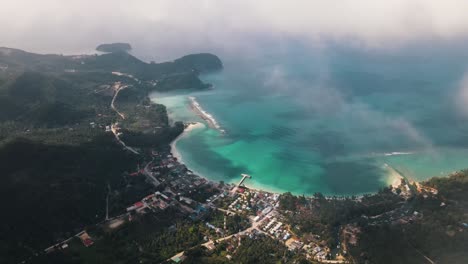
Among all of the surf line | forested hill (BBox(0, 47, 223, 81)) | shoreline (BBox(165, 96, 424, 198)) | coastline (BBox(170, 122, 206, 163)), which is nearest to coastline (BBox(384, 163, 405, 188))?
shoreline (BBox(165, 96, 424, 198))

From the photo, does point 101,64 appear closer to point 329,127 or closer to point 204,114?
point 204,114

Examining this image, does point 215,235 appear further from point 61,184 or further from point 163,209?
point 61,184

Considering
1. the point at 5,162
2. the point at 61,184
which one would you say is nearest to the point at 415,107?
the point at 61,184

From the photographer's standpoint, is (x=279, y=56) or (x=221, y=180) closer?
(x=221, y=180)

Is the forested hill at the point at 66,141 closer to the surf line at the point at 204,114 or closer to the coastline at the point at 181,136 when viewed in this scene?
the coastline at the point at 181,136

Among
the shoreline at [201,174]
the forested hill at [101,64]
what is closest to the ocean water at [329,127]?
the shoreline at [201,174]

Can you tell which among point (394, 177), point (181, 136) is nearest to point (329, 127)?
point (394, 177)
